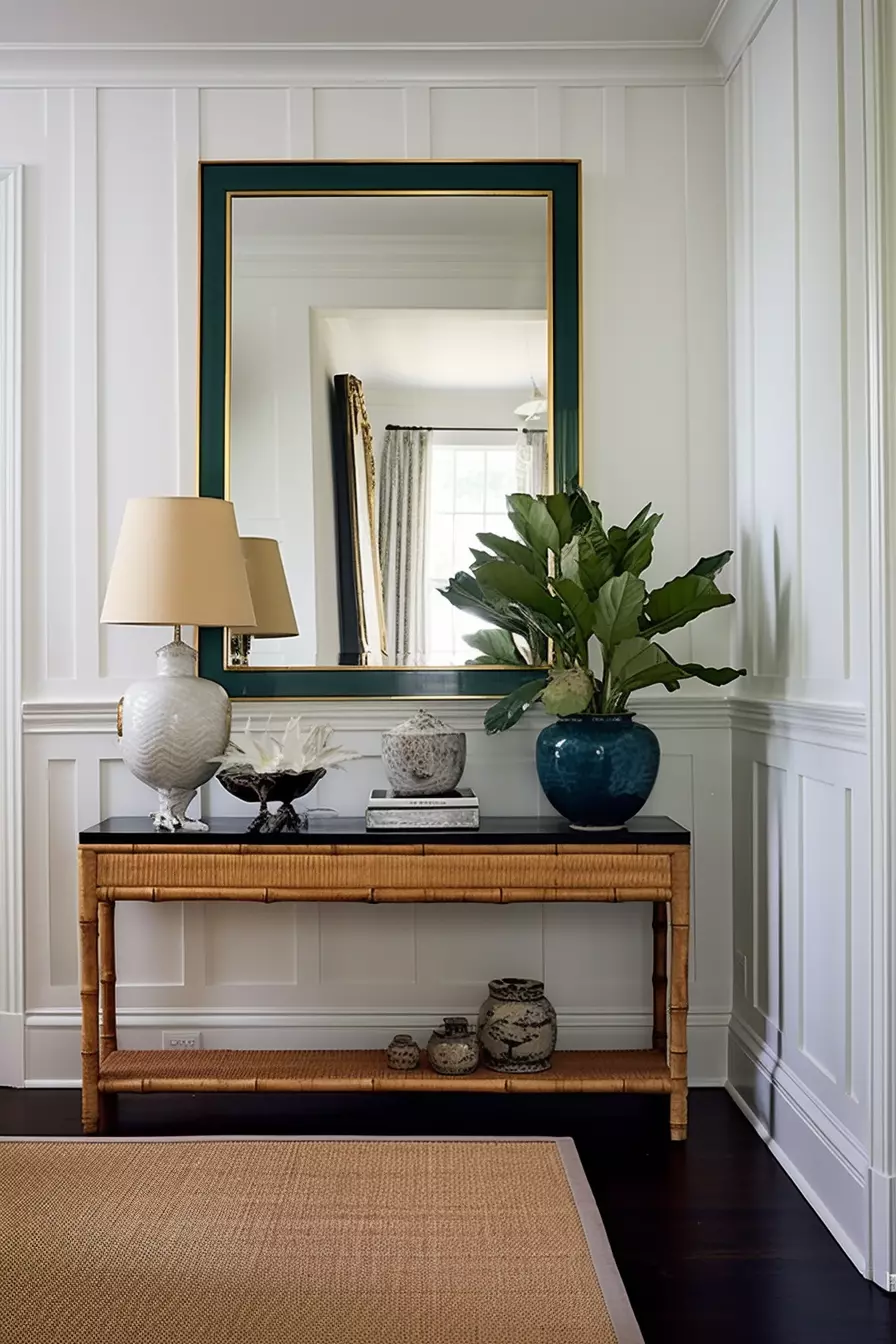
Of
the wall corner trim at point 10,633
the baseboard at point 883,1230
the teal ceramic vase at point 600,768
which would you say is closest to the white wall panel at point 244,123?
the wall corner trim at point 10,633

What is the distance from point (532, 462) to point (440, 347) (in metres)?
0.40

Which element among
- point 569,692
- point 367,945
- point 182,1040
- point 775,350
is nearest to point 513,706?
point 569,692

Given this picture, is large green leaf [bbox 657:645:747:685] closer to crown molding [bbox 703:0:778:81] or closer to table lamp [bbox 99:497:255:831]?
table lamp [bbox 99:497:255:831]

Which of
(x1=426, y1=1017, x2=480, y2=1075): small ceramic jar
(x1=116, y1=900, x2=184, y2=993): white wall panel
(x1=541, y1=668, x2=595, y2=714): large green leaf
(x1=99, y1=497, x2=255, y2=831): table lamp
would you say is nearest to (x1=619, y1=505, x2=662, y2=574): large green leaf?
(x1=541, y1=668, x2=595, y2=714): large green leaf

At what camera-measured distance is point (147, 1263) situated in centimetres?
207

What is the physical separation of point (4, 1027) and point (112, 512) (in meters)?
1.43

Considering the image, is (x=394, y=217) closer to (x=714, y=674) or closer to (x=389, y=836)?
(x=714, y=674)

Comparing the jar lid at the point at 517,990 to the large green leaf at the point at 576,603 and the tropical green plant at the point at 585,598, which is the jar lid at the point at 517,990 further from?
the large green leaf at the point at 576,603

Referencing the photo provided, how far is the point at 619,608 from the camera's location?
2807mm

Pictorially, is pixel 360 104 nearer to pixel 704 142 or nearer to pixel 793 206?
pixel 704 142

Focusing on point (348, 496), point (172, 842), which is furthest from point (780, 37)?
point (172, 842)

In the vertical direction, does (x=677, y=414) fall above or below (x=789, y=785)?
above

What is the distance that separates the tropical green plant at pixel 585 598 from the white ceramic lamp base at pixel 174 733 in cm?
69

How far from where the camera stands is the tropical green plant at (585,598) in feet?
9.33
